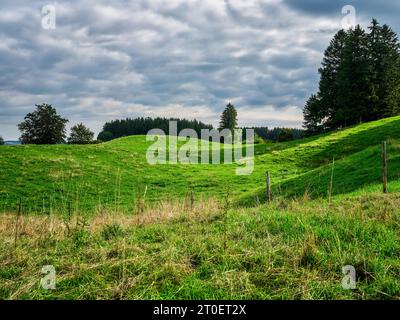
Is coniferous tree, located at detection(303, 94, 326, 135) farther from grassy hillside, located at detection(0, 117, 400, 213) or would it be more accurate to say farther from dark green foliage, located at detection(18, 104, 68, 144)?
dark green foliage, located at detection(18, 104, 68, 144)

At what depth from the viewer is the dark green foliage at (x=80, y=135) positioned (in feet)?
294

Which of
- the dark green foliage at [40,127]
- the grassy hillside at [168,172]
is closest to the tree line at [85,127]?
the dark green foliage at [40,127]

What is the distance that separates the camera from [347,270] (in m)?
4.88

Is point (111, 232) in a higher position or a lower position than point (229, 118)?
lower

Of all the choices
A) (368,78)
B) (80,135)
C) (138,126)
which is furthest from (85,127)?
(368,78)

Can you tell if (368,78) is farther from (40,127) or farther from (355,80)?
(40,127)

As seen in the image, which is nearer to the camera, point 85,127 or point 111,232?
point 111,232

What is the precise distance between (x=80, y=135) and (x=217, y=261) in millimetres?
90425

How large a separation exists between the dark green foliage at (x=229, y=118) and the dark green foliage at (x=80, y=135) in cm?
3498

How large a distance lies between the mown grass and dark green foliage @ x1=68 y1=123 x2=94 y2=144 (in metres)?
86.2

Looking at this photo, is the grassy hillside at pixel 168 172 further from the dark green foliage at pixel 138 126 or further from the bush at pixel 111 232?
→ the dark green foliage at pixel 138 126

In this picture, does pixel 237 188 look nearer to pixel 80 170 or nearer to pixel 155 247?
pixel 80 170

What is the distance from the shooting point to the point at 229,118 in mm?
96938
